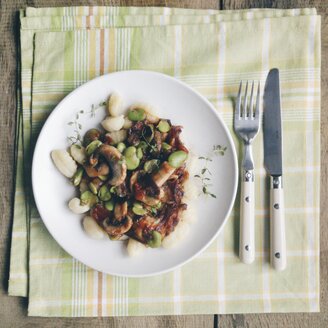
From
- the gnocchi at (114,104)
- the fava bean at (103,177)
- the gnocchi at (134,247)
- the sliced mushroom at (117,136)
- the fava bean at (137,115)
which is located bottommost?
the gnocchi at (134,247)

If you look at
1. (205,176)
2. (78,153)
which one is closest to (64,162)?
(78,153)

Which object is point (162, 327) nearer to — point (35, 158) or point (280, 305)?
point (280, 305)

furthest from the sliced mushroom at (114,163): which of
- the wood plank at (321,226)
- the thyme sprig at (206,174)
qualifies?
the wood plank at (321,226)

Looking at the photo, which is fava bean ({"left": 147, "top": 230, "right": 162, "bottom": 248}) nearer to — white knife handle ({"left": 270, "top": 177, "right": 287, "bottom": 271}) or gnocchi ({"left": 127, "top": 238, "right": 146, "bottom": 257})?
gnocchi ({"left": 127, "top": 238, "right": 146, "bottom": 257})

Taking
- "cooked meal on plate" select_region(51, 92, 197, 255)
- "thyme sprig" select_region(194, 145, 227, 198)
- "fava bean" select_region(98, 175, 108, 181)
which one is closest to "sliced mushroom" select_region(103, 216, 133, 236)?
"cooked meal on plate" select_region(51, 92, 197, 255)

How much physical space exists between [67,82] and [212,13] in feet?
1.49

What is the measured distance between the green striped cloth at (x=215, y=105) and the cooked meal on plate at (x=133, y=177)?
0.14 metres

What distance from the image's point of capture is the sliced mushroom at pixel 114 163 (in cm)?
102

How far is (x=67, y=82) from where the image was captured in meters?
1.15

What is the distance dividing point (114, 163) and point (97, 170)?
0.17ft

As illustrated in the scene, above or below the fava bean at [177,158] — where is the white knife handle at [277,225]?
below

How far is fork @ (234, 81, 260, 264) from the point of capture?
1.09 metres

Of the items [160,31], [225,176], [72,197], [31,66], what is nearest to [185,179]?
[225,176]

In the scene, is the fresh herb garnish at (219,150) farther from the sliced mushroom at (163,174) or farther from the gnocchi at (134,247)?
the gnocchi at (134,247)
